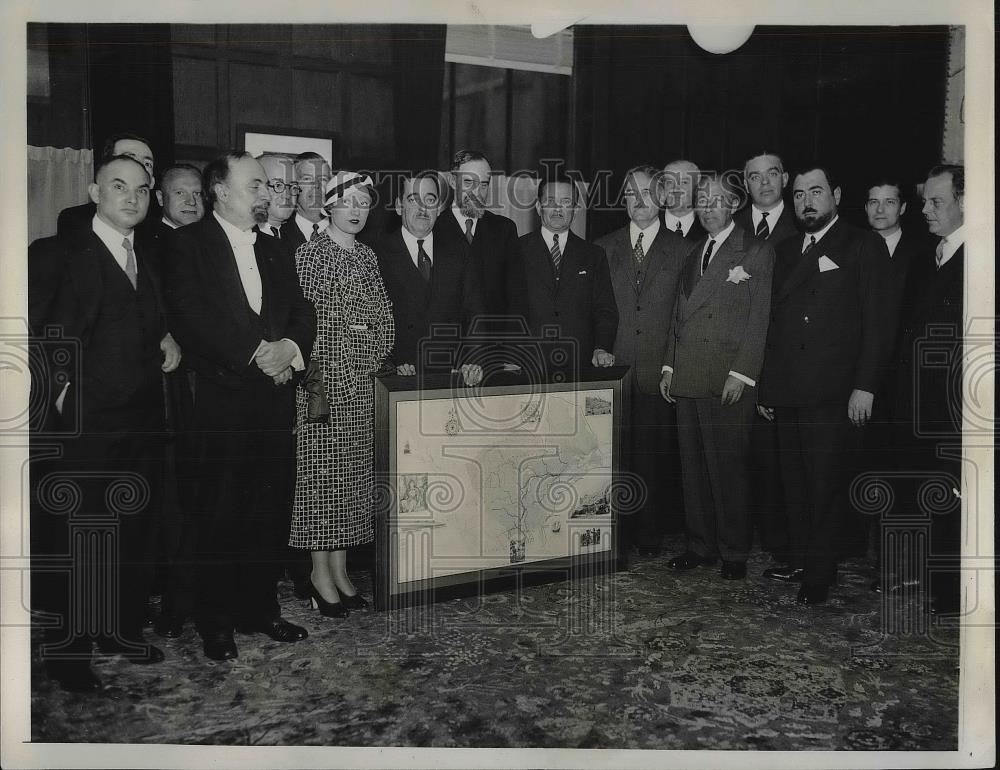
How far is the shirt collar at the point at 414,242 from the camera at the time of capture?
2.48m

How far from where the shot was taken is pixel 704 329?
2.58 metres

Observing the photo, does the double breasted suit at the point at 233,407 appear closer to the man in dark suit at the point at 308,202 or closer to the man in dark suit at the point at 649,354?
the man in dark suit at the point at 308,202

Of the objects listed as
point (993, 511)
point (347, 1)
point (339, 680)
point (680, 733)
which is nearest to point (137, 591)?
point (339, 680)

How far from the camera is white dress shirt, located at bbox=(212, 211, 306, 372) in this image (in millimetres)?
2361

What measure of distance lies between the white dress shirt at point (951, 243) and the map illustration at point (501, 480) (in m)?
0.97

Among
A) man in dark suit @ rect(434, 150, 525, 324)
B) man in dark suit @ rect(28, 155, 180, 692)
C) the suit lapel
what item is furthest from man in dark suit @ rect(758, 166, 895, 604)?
man in dark suit @ rect(28, 155, 180, 692)

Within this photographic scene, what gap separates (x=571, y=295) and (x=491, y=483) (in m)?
0.58

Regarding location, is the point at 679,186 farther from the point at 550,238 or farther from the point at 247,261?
the point at 247,261

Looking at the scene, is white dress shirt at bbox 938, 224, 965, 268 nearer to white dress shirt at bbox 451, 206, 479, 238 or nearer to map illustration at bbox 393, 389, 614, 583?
map illustration at bbox 393, 389, 614, 583

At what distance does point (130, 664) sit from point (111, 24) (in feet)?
5.38

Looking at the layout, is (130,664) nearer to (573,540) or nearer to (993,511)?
(573,540)

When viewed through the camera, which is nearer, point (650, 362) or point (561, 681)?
point (561, 681)

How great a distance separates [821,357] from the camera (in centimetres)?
251

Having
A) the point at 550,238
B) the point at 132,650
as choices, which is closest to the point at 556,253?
the point at 550,238
